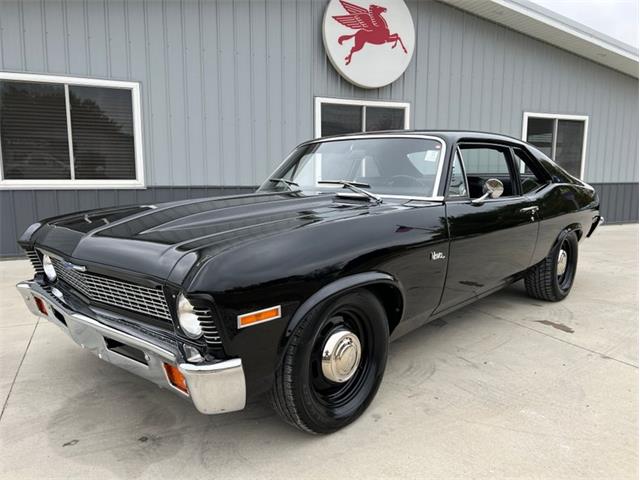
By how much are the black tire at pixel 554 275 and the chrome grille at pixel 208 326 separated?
3.33m

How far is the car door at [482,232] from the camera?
301 centimetres

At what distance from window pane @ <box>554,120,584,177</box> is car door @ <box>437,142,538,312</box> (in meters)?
7.69

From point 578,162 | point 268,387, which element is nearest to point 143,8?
point 268,387

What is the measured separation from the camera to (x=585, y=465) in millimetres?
2092

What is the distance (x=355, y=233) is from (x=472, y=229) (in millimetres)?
1150

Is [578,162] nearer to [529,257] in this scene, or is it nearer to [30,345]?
[529,257]

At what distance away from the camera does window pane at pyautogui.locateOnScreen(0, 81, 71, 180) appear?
6199mm

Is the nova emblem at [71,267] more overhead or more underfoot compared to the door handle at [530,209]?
more underfoot

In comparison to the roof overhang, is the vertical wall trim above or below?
below

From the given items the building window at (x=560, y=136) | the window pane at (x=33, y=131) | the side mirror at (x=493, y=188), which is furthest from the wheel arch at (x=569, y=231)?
the window pane at (x=33, y=131)

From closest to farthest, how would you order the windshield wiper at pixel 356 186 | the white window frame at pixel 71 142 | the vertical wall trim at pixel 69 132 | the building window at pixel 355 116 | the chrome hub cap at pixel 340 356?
Result: the chrome hub cap at pixel 340 356 < the windshield wiper at pixel 356 186 < the white window frame at pixel 71 142 < the vertical wall trim at pixel 69 132 < the building window at pixel 355 116

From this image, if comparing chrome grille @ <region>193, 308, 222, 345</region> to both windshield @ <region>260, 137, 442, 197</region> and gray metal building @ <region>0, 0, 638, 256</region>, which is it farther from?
gray metal building @ <region>0, 0, 638, 256</region>

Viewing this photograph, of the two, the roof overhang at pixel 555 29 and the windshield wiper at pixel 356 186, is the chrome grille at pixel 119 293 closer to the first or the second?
the windshield wiper at pixel 356 186

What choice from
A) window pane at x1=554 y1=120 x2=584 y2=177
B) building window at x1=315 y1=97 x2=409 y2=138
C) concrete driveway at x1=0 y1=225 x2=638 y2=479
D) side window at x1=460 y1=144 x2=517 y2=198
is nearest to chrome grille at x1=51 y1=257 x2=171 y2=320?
concrete driveway at x1=0 y1=225 x2=638 y2=479
